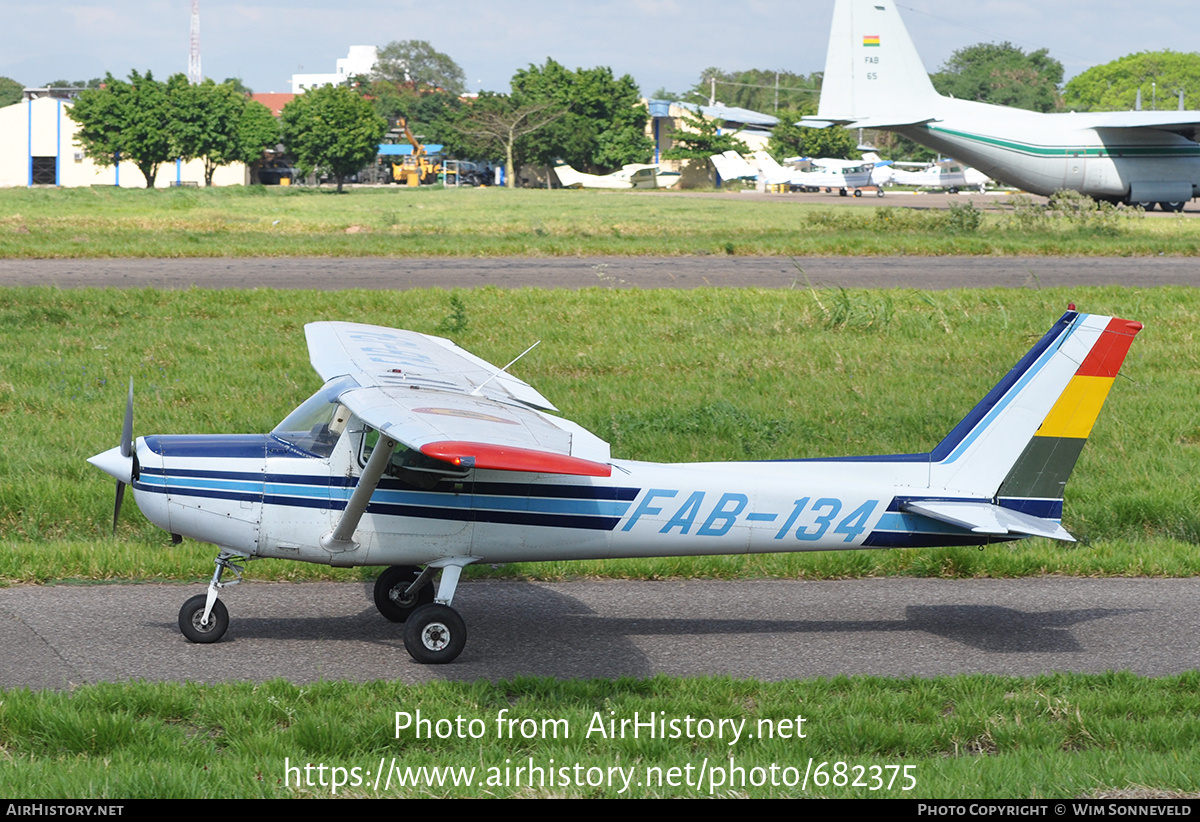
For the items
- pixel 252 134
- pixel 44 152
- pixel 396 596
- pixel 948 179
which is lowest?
pixel 396 596

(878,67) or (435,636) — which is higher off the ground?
(878,67)

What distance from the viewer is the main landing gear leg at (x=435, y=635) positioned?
6.37m

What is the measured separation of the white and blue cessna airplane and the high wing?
48 millimetres

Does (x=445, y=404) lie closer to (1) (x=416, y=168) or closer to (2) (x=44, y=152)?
(2) (x=44, y=152)

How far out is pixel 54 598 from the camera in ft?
24.1

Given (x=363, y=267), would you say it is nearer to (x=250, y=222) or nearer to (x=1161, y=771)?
(x=250, y=222)

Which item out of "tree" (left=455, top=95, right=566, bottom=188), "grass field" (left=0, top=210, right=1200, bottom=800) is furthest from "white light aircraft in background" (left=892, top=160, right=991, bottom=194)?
"grass field" (left=0, top=210, right=1200, bottom=800)

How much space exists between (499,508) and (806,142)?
111301mm

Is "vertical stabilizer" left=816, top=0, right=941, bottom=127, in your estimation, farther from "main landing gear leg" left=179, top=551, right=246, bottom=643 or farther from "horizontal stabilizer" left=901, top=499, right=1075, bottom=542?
"main landing gear leg" left=179, top=551, right=246, bottom=643

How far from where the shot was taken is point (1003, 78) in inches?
6083

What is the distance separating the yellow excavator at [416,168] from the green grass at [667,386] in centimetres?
9238

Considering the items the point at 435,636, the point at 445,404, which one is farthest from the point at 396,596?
the point at 445,404

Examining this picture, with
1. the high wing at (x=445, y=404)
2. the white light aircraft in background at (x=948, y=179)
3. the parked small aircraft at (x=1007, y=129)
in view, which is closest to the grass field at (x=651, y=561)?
the high wing at (x=445, y=404)

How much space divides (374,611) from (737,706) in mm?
2943
